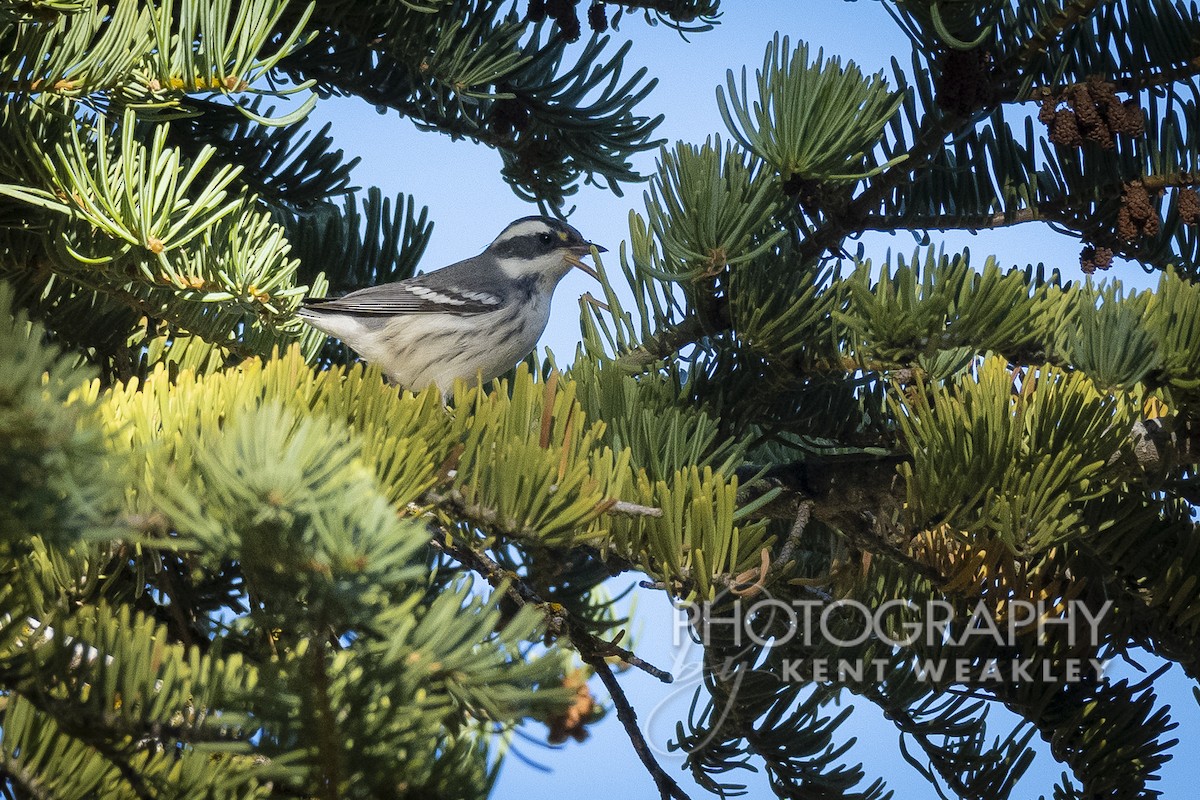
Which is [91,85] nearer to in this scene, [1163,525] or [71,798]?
[71,798]

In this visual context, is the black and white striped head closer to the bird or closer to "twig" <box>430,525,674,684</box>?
the bird

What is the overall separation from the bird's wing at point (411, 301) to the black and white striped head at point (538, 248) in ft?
0.70

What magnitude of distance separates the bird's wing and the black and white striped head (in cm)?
21

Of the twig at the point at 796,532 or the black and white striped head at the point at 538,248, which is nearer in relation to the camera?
the twig at the point at 796,532

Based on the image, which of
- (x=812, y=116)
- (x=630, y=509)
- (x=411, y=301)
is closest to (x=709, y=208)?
(x=812, y=116)

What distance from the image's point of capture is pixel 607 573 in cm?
169

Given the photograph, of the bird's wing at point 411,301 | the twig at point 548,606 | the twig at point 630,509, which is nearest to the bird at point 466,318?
the bird's wing at point 411,301

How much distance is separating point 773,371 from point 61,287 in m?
1.00

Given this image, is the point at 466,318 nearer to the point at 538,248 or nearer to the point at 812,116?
the point at 538,248

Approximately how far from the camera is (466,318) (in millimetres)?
2965

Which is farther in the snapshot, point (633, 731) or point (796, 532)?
point (633, 731)

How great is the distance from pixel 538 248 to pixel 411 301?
75 cm

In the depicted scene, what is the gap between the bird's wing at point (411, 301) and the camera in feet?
6.67

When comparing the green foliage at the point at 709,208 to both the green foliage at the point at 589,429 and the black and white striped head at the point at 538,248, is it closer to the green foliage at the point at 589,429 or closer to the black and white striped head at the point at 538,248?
the green foliage at the point at 589,429
